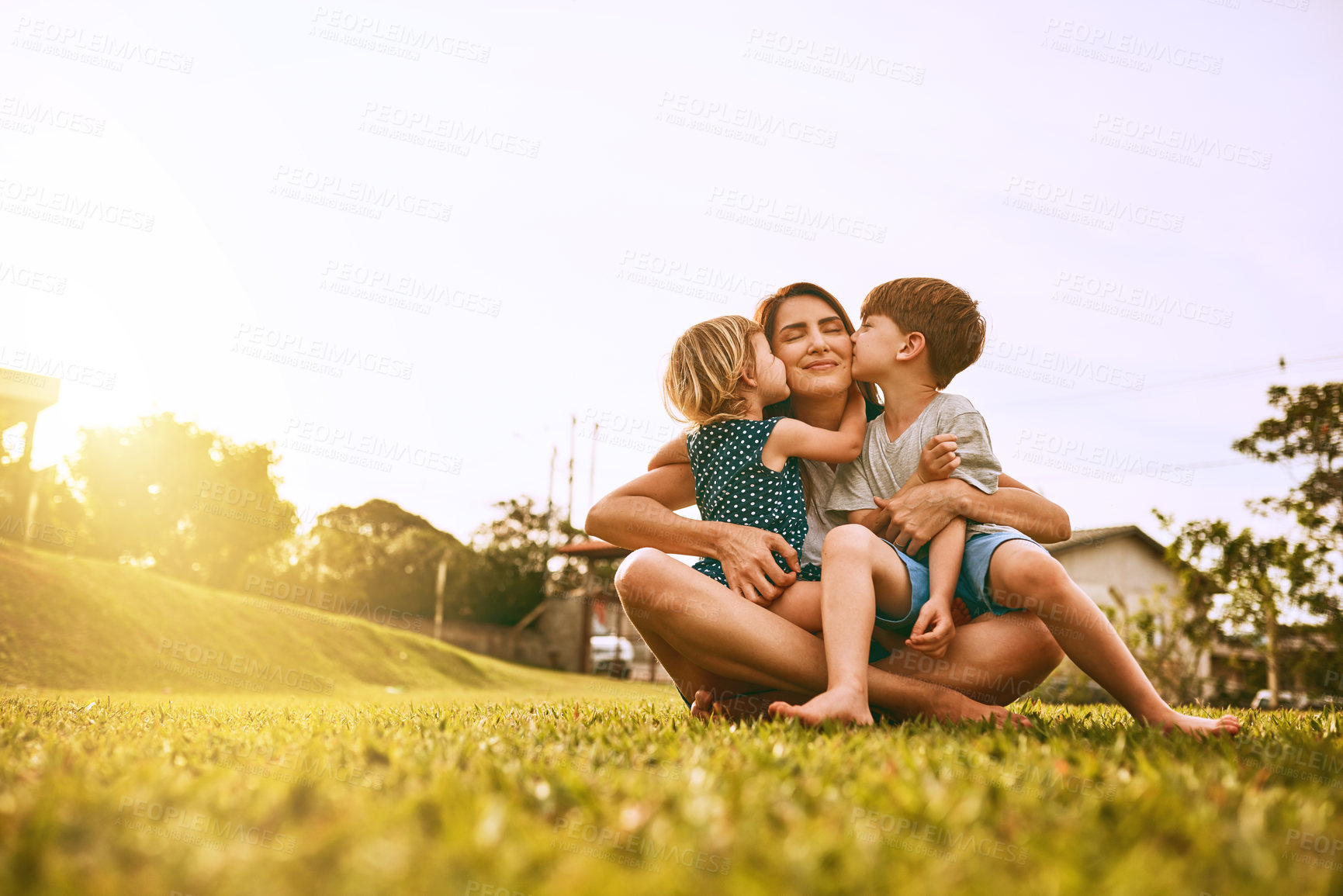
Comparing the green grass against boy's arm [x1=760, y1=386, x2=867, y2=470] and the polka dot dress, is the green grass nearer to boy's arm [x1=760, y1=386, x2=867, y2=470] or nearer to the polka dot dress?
the polka dot dress

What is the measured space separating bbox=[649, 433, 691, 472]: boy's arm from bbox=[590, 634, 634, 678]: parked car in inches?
1043

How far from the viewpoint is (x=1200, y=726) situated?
277cm

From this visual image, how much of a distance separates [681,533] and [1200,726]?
1.89 meters

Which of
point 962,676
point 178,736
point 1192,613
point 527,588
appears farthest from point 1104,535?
point 178,736

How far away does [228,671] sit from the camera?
1327 centimetres

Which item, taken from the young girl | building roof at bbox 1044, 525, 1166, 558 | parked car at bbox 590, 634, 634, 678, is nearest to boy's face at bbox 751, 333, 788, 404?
the young girl

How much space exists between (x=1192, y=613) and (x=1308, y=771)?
1209 centimetres

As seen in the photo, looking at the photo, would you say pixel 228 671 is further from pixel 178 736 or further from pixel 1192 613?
pixel 1192 613

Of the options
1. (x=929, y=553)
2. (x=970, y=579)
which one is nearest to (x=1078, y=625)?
(x=970, y=579)

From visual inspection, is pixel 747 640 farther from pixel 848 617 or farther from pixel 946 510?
pixel 946 510

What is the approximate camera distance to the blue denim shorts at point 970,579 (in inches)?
118

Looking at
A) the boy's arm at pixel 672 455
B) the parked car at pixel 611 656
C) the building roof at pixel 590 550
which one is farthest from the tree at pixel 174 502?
the boy's arm at pixel 672 455

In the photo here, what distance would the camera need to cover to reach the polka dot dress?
3.28 metres

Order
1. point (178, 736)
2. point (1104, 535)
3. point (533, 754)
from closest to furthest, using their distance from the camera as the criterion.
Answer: point (533, 754) < point (178, 736) < point (1104, 535)
